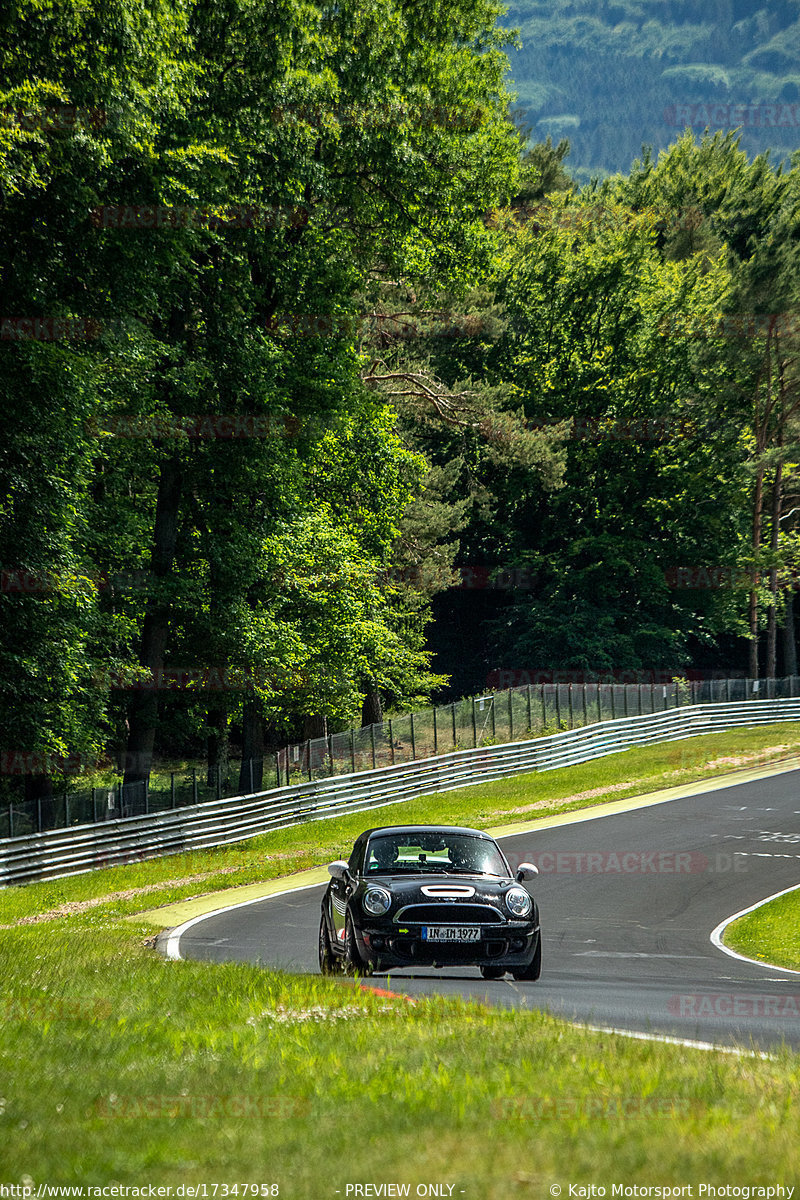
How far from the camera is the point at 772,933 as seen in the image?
1659cm

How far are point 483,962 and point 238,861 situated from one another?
16.2 metres

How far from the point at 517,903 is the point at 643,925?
6.89m

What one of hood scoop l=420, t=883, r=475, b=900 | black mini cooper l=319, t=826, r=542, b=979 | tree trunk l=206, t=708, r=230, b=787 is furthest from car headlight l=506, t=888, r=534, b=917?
tree trunk l=206, t=708, r=230, b=787

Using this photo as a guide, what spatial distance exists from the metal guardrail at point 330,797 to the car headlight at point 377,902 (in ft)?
48.3

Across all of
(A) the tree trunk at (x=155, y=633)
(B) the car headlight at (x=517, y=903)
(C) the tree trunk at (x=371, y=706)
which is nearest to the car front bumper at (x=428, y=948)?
(B) the car headlight at (x=517, y=903)

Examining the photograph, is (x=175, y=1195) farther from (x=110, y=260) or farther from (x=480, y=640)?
(x=480, y=640)

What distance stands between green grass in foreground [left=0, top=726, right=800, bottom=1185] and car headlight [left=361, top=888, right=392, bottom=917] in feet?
Result: 3.20

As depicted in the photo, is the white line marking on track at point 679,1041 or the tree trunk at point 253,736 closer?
the white line marking on track at point 679,1041

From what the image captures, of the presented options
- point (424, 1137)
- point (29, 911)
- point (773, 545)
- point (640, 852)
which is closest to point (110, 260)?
point (29, 911)

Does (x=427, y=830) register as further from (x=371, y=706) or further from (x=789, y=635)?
(x=789, y=635)

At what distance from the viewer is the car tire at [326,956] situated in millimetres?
11617

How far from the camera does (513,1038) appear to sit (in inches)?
278

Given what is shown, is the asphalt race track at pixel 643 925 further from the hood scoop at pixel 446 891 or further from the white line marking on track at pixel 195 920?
Answer: the hood scoop at pixel 446 891

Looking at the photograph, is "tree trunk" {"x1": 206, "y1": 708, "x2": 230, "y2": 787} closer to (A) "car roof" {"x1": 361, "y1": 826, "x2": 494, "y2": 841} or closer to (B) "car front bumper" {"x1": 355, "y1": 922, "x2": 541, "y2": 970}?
(A) "car roof" {"x1": 361, "y1": 826, "x2": 494, "y2": 841}
